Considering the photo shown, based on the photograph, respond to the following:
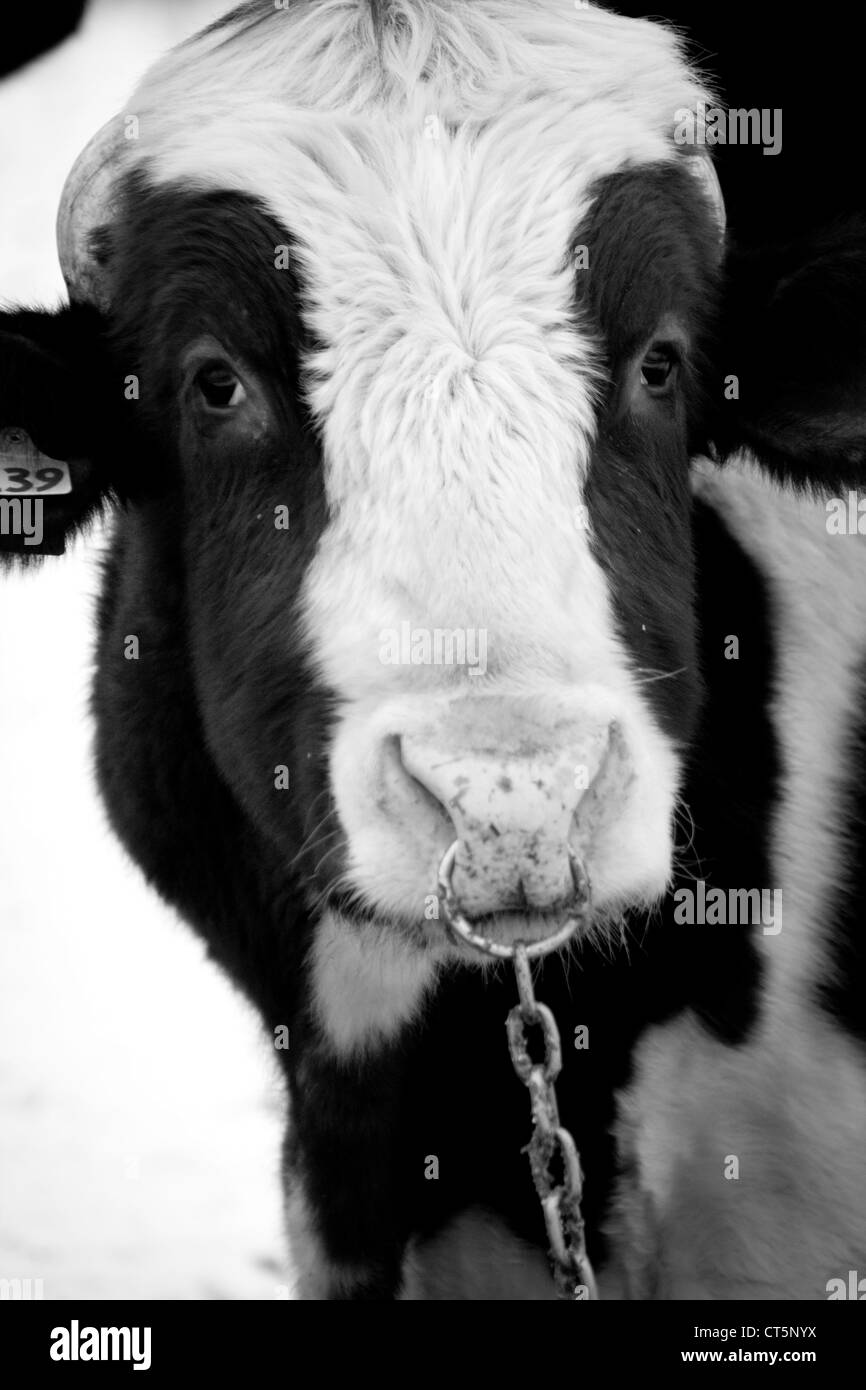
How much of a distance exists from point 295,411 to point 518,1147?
5.36ft

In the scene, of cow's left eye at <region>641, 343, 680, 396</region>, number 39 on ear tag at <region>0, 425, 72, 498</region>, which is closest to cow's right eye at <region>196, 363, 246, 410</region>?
number 39 on ear tag at <region>0, 425, 72, 498</region>

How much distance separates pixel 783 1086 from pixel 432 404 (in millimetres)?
1784

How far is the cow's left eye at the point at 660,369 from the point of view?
2990 millimetres

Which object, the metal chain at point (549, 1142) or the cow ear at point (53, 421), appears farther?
the cow ear at point (53, 421)

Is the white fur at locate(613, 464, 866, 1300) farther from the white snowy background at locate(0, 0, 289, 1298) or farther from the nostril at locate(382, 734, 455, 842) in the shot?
the nostril at locate(382, 734, 455, 842)

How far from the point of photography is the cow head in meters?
2.49

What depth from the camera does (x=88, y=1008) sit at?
24.8 ft

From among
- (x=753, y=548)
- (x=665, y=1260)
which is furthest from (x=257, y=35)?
(x=665, y=1260)

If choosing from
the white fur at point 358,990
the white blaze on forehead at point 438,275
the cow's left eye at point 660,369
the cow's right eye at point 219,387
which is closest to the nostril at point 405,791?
the white blaze on forehead at point 438,275

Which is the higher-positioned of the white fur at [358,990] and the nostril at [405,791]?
the nostril at [405,791]

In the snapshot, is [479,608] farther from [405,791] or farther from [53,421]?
[53,421]

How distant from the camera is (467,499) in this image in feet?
8.43

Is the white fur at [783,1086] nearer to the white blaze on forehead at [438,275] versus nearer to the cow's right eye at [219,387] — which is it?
the white blaze on forehead at [438,275]

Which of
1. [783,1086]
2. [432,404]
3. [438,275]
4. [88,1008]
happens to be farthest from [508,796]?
[88,1008]
